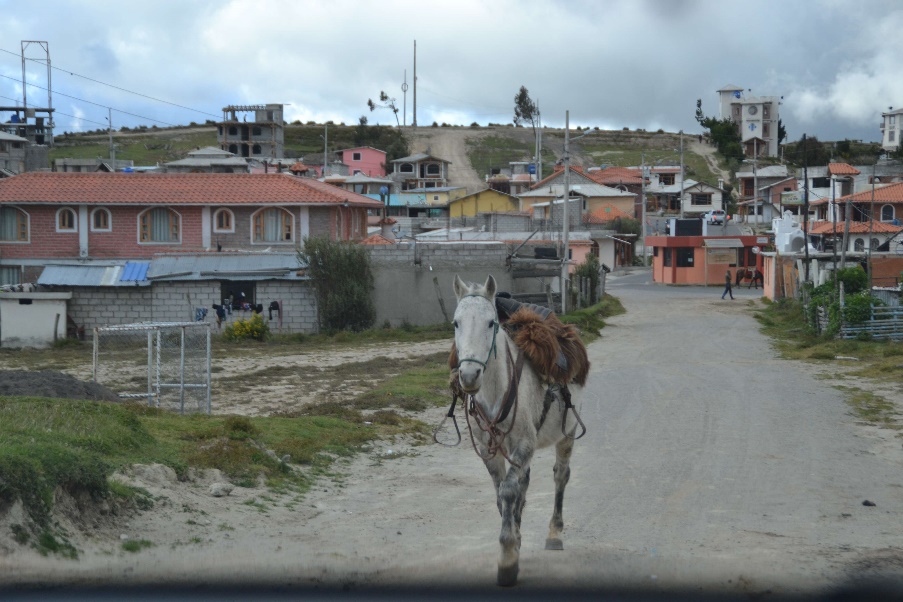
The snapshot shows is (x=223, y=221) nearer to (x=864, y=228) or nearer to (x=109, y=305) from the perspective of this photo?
(x=109, y=305)

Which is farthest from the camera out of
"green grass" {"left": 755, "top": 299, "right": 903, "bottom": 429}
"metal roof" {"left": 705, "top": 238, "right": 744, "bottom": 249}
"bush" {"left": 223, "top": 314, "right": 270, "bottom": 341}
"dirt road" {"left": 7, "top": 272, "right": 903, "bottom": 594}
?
"metal roof" {"left": 705, "top": 238, "right": 744, "bottom": 249}

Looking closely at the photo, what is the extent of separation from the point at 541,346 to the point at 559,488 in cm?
164

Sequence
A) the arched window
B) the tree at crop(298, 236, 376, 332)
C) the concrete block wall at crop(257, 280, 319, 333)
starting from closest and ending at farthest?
the tree at crop(298, 236, 376, 332)
the concrete block wall at crop(257, 280, 319, 333)
the arched window

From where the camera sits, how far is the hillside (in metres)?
114

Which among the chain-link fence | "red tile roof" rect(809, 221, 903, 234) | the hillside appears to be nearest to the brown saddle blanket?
the chain-link fence

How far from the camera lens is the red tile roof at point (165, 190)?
43.1 metres

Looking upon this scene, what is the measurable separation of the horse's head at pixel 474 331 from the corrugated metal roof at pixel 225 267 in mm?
31111

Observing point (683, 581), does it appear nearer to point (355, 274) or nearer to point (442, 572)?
point (442, 572)

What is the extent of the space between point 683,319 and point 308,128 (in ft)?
331

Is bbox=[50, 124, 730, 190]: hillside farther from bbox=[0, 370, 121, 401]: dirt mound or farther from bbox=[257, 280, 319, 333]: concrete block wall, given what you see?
bbox=[0, 370, 121, 401]: dirt mound

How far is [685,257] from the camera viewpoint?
66875 mm

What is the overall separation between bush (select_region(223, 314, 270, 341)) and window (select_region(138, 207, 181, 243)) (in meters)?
8.14

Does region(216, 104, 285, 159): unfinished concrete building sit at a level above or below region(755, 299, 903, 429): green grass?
above

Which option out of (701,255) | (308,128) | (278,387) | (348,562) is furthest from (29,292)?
(308,128)
